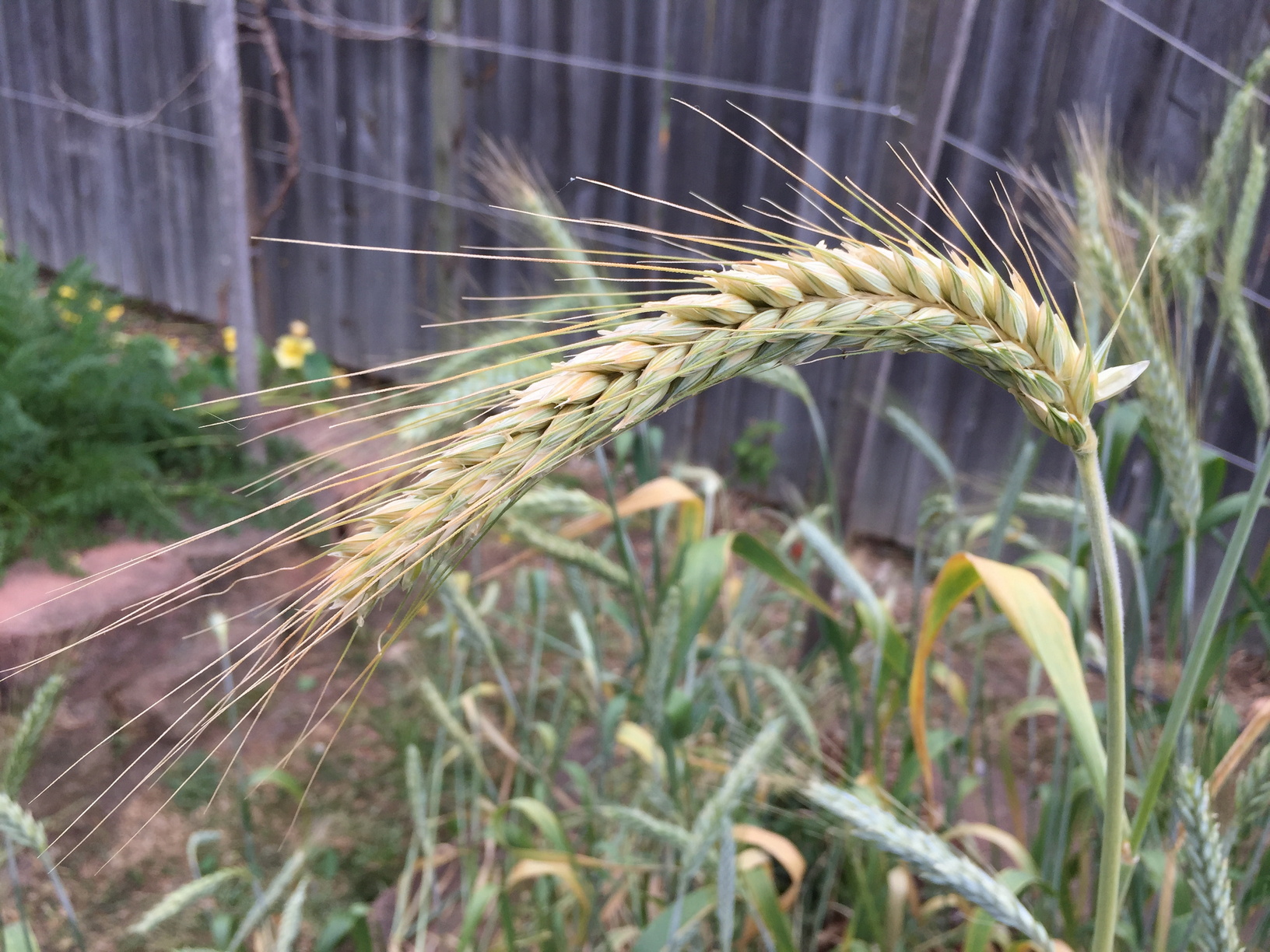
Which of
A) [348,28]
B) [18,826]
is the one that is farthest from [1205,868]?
[348,28]

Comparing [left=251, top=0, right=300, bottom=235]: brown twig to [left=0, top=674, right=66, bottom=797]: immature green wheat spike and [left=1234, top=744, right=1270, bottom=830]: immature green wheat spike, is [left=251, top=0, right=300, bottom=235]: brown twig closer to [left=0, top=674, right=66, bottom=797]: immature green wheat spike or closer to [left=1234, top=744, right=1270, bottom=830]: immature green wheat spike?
[left=0, top=674, right=66, bottom=797]: immature green wheat spike

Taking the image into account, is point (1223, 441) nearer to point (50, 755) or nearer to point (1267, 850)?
point (1267, 850)

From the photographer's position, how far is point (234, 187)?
9.91 feet

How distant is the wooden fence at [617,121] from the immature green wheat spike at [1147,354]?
1.75 feet

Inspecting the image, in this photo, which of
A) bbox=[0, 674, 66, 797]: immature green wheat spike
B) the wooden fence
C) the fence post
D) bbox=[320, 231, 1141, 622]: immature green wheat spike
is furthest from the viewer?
the fence post

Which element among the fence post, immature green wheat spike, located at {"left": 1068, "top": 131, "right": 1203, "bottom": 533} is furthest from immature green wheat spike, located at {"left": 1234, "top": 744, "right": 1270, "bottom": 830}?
the fence post

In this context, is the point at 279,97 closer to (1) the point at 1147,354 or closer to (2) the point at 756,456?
(2) the point at 756,456

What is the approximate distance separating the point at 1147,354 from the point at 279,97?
3.82 metres

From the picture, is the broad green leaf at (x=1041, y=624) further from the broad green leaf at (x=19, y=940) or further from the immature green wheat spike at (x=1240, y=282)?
the broad green leaf at (x=19, y=940)

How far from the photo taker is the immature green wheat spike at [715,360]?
1.78ft

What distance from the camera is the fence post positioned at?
2883 mm

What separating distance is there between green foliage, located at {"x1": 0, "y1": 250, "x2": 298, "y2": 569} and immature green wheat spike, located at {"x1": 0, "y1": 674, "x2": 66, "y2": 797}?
1394 millimetres

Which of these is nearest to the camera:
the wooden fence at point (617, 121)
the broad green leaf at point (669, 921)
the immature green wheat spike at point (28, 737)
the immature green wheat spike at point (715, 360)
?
the immature green wheat spike at point (715, 360)

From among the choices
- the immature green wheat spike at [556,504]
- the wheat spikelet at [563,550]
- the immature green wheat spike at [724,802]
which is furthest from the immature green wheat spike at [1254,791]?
the immature green wheat spike at [556,504]
